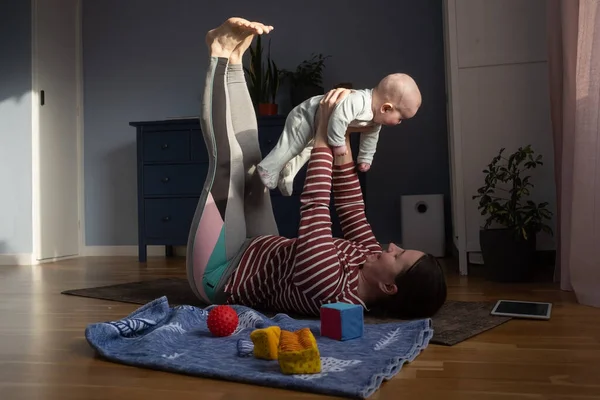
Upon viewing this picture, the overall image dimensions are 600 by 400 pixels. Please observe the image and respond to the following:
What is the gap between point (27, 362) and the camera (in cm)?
142

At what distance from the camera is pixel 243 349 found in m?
1.37

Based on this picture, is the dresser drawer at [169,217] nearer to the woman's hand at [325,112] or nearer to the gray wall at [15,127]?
the gray wall at [15,127]

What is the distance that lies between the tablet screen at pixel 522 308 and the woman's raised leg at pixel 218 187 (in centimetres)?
88

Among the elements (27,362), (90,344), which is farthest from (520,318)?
(27,362)

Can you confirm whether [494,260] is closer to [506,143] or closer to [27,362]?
[506,143]

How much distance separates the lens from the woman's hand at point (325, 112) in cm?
185

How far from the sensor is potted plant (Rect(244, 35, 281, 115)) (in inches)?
154

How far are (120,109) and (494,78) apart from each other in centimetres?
285

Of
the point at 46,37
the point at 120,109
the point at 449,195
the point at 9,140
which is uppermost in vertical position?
the point at 46,37

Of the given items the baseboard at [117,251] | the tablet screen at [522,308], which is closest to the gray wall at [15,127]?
the baseboard at [117,251]

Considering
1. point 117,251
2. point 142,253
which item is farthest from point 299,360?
point 117,251

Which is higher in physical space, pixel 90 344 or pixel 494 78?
pixel 494 78

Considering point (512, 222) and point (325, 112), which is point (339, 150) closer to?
point (325, 112)

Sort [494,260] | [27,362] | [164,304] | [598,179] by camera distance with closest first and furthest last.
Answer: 1. [27,362]
2. [164,304]
3. [598,179]
4. [494,260]
